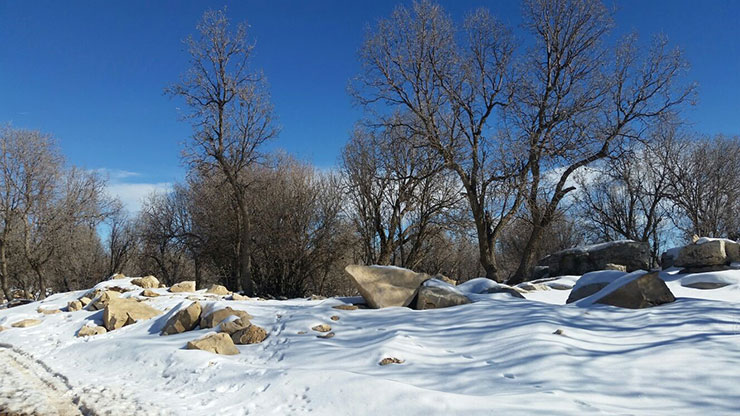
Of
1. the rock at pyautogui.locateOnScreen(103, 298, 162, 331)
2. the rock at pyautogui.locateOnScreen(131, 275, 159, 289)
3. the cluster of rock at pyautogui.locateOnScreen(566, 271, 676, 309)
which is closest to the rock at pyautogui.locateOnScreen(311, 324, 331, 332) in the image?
the cluster of rock at pyautogui.locateOnScreen(566, 271, 676, 309)

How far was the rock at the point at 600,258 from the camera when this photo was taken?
44.8 feet

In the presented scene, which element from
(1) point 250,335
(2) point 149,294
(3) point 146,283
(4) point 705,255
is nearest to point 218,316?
(1) point 250,335

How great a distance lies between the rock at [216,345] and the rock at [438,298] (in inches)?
120

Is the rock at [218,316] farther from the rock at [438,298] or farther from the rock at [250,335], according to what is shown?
the rock at [438,298]

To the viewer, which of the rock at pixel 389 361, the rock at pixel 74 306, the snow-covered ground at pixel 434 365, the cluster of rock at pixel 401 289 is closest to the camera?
the snow-covered ground at pixel 434 365

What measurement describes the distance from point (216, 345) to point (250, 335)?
0.55 m

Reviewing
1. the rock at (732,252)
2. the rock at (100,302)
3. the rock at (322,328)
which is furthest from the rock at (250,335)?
the rock at (732,252)

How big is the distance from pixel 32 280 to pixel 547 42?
3121cm

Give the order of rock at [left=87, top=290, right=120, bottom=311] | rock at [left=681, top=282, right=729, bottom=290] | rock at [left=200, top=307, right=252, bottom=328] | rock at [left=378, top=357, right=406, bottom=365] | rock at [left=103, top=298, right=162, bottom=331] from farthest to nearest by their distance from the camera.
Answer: rock at [left=87, top=290, right=120, bottom=311]
rock at [left=681, top=282, right=729, bottom=290]
rock at [left=103, top=298, right=162, bottom=331]
rock at [left=200, top=307, right=252, bottom=328]
rock at [left=378, top=357, right=406, bottom=365]

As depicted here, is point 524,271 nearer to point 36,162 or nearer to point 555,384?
point 555,384

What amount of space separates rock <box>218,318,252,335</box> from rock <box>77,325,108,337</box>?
3145mm

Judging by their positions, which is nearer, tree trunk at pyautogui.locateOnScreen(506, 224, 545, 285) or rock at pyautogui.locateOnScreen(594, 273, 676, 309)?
rock at pyautogui.locateOnScreen(594, 273, 676, 309)

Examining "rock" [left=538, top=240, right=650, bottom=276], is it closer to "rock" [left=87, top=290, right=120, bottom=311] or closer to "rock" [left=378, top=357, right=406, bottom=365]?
"rock" [left=378, top=357, right=406, bottom=365]

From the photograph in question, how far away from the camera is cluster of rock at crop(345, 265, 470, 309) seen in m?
7.75
